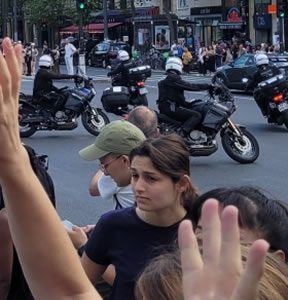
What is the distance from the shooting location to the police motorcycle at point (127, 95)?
54.2 feet

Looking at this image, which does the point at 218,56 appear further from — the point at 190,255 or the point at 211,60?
the point at 190,255

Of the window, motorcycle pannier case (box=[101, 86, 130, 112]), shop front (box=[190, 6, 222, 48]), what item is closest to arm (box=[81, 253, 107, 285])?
motorcycle pannier case (box=[101, 86, 130, 112])

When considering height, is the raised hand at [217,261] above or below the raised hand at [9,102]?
below

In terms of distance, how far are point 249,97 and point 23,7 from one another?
54.5m

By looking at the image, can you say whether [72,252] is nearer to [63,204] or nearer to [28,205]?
[28,205]

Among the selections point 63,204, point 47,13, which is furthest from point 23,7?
point 63,204

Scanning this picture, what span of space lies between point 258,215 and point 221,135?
10190 mm

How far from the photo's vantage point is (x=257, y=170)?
40.7ft

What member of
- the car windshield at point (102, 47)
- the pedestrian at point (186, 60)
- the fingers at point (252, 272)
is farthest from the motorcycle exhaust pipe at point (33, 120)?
the car windshield at point (102, 47)

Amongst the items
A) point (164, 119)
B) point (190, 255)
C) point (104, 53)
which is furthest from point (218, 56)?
point (190, 255)

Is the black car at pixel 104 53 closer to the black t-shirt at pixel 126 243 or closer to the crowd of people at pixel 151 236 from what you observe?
the crowd of people at pixel 151 236

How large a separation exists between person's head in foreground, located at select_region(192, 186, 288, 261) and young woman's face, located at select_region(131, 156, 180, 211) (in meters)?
0.44

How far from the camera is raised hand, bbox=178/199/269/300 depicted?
56.6 inches

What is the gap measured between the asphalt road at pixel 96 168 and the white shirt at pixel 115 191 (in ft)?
14.2
